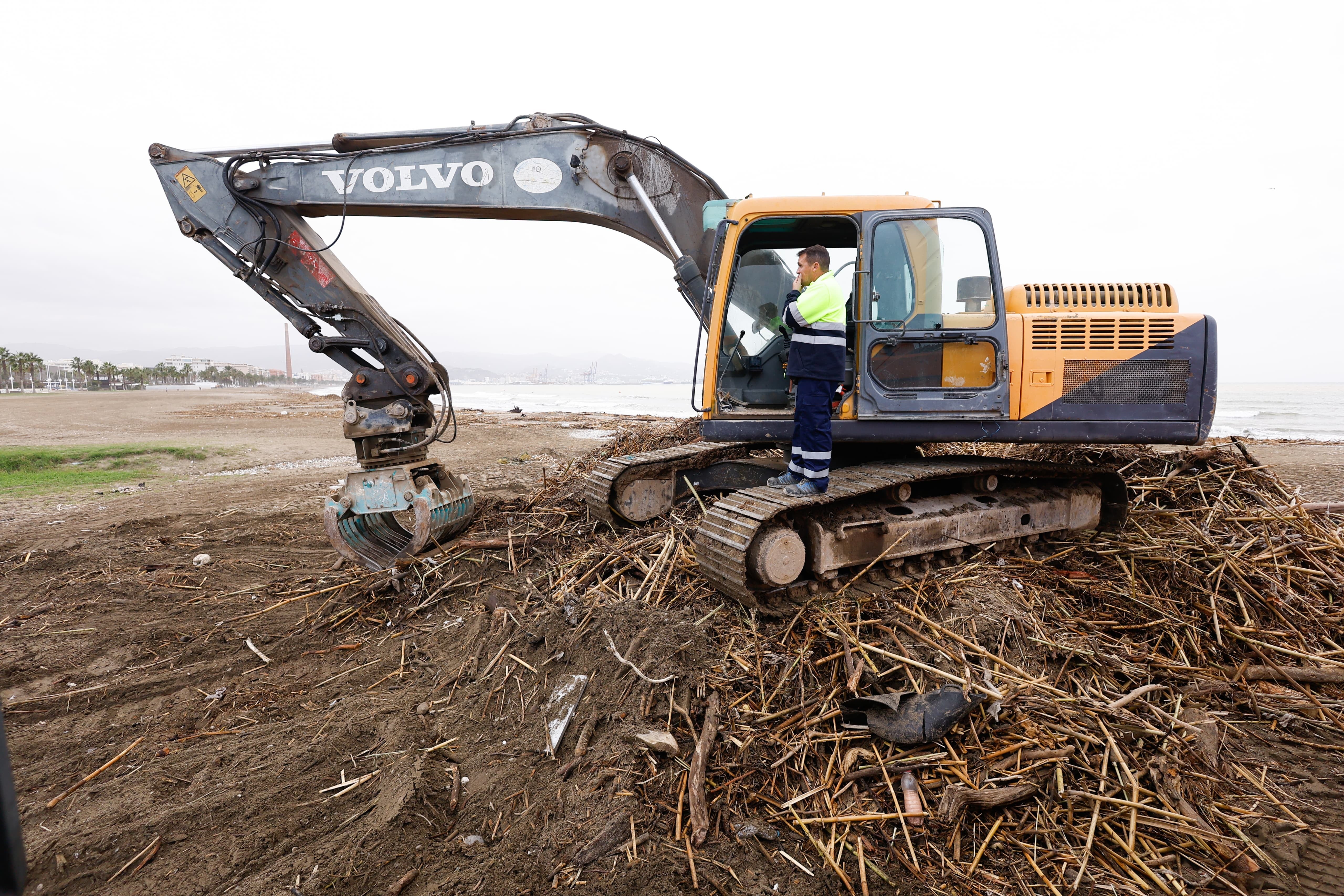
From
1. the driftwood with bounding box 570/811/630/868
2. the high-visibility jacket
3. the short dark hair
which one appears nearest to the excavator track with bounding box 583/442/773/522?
the high-visibility jacket

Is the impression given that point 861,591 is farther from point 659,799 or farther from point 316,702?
point 316,702

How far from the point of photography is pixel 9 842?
3.35ft

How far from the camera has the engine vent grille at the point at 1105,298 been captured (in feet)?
13.8

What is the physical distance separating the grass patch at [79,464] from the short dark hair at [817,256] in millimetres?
11319

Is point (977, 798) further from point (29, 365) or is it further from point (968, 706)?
point (29, 365)

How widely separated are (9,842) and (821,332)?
3688 mm

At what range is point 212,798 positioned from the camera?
9.25ft

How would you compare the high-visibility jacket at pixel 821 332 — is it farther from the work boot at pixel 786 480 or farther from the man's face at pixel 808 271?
the work boot at pixel 786 480

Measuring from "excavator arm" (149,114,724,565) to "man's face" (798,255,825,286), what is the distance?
1106mm

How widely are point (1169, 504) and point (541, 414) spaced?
79.5ft

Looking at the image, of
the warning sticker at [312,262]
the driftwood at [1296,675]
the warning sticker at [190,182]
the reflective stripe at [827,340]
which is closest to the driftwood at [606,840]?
the reflective stripe at [827,340]

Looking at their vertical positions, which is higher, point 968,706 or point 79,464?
point 79,464

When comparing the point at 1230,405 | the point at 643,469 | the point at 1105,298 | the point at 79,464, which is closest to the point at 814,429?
the point at 643,469

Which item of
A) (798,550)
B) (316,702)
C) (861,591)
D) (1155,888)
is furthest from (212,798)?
(1155,888)
